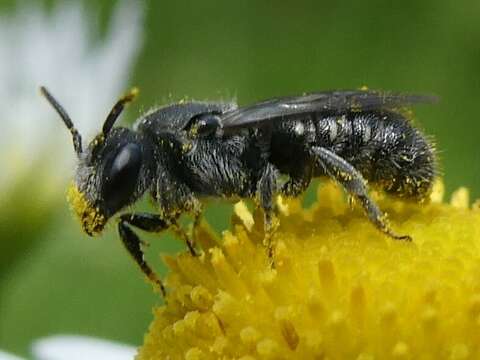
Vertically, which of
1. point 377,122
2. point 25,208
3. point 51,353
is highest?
point 377,122

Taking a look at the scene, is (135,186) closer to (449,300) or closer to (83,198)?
(83,198)

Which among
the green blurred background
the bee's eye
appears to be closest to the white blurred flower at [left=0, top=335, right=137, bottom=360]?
the bee's eye

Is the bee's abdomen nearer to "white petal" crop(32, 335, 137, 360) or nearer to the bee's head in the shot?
the bee's head

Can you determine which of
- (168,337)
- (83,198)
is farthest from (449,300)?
(83,198)

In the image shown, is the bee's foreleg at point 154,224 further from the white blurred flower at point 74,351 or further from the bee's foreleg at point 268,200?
the white blurred flower at point 74,351

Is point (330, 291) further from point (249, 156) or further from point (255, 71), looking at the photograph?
point (255, 71)

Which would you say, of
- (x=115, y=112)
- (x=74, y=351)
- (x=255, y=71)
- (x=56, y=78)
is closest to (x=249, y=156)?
(x=115, y=112)
